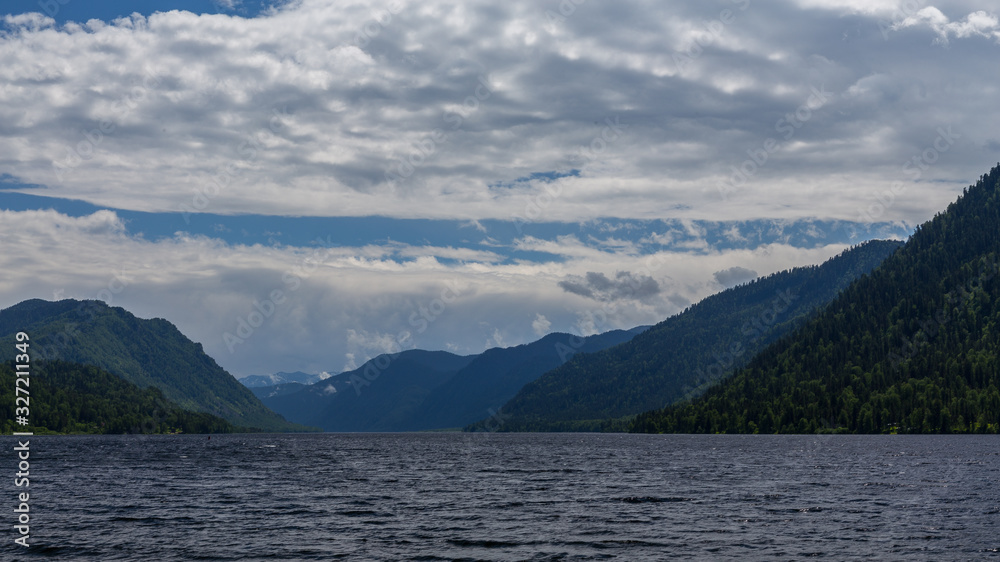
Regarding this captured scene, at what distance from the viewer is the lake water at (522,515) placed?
193ft

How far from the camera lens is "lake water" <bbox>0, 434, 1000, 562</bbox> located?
5891cm

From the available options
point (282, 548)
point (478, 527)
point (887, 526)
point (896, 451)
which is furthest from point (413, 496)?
point (896, 451)

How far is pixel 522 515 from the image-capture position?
256 ft

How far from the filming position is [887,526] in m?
68.9

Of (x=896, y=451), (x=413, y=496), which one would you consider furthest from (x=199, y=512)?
(x=896, y=451)

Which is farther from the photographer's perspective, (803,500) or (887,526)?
(803,500)

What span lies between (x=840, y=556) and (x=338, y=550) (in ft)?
118

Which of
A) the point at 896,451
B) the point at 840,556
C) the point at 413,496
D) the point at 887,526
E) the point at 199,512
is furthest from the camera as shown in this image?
the point at 896,451

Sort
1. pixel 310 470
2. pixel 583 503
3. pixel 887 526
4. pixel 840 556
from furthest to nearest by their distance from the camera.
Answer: pixel 310 470, pixel 583 503, pixel 887 526, pixel 840 556

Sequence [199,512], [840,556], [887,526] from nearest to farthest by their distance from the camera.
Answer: [840,556]
[887,526]
[199,512]

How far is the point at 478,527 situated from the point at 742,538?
2253 cm

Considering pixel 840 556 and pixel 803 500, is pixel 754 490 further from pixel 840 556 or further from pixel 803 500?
pixel 840 556

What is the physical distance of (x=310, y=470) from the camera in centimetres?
15275

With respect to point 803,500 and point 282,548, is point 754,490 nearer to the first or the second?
point 803,500
